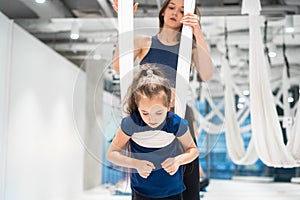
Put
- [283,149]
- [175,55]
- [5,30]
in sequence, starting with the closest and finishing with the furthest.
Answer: [175,55] → [283,149] → [5,30]

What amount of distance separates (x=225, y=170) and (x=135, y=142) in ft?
17.6

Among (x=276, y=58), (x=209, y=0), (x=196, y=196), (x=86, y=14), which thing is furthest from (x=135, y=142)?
(x=276, y=58)

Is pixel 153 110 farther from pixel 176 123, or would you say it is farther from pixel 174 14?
pixel 174 14

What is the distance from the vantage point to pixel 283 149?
2463mm

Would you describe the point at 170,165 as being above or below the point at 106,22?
below

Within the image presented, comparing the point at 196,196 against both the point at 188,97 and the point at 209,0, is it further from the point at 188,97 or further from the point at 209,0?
the point at 209,0

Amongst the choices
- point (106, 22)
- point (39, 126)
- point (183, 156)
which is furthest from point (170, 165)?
point (39, 126)

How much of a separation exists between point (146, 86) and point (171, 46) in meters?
0.18

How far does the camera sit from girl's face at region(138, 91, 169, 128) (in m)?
0.96

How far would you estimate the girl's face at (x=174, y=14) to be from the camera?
1193 mm

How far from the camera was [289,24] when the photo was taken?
3.83m

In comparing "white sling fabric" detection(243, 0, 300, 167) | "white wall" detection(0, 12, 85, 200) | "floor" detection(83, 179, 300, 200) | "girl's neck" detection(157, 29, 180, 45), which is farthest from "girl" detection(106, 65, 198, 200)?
Answer: "floor" detection(83, 179, 300, 200)

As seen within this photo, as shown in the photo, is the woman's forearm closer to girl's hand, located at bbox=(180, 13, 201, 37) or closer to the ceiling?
girl's hand, located at bbox=(180, 13, 201, 37)

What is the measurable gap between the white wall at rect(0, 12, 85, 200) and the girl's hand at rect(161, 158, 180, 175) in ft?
9.27
